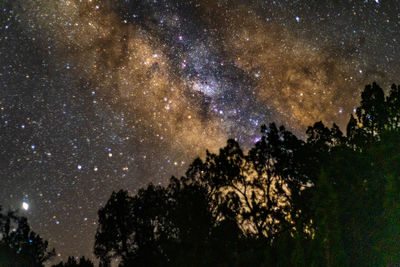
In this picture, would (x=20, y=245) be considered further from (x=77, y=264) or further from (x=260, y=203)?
(x=260, y=203)

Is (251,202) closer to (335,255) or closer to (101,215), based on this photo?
(101,215)

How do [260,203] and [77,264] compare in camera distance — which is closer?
[260,203]

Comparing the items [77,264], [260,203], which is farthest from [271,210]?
[77,264]

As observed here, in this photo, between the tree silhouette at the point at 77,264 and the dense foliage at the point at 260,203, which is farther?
the tree silhouette at the point at 77,264

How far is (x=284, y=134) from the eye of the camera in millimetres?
18609

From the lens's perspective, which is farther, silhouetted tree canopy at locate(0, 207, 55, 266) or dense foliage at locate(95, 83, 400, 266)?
silhouetted tree canopy at locate(0, 207, 55, 266)

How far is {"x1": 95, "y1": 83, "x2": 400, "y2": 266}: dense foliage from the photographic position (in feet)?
16.2

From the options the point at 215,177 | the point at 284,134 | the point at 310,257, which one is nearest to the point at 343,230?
the point at 310,257

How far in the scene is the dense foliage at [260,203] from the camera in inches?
195

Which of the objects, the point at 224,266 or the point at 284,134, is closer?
the point at 224,266

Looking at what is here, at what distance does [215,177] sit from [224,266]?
40.9ft

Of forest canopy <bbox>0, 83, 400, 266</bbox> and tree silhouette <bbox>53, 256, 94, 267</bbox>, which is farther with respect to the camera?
tree silhouette <bbox>53, 256, 94, 267</bbox>

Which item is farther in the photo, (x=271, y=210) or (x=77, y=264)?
(x=77, y=264)

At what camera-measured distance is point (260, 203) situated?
19.1 m
